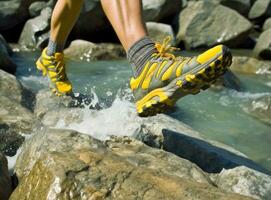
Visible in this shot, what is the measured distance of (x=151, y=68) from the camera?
9.96 ft

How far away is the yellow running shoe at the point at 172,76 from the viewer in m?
2.76

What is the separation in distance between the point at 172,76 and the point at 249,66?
740cm

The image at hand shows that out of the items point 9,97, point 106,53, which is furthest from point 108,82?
point 9,97

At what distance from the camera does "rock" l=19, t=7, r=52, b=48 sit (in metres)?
11.0

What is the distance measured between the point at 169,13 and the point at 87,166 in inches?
413

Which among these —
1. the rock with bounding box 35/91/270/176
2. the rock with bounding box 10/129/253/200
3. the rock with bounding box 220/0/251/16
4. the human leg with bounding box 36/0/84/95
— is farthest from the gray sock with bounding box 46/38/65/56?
the rock with bounding box 220/0/251/16

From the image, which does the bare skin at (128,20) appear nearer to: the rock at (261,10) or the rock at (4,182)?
the rock at (4,182)

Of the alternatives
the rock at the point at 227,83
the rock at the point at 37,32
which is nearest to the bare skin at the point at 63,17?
the rock at the point at 227,83

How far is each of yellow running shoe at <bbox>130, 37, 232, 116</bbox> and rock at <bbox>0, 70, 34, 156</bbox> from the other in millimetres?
1169

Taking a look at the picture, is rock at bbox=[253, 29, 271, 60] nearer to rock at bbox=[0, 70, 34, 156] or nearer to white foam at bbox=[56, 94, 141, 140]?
rock at bbox=[0, 70, 34, 156]

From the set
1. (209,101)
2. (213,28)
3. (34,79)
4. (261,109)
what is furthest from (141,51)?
(213,28)

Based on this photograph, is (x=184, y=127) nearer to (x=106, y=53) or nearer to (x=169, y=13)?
(x=106, y=53)

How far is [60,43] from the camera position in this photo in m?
4.13

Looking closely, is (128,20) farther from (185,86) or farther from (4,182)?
(4,182)
